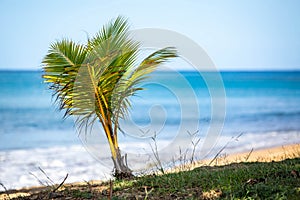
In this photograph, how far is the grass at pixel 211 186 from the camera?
4363mm

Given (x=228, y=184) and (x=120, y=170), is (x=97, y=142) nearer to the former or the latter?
(x=120, y=170)

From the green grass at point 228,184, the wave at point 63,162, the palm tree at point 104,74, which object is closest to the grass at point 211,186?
the green grass at point 228,184

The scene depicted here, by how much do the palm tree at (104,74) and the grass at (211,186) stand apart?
1.09 meters

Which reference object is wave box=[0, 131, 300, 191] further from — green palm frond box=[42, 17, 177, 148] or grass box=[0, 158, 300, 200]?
grass box=[0, 158, 300, 200]

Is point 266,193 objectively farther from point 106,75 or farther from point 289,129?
point 289,129

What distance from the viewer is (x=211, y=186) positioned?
475 cm

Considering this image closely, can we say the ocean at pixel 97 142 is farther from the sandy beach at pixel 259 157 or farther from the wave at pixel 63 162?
the sandy beach at pixel 259 157

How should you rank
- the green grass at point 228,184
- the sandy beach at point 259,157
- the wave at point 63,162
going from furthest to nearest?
the wave at point 63,162
the sandy beach at point 259,157
the green grass at point 228,184

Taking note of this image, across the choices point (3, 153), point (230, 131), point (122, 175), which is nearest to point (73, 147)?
point (3, 153)

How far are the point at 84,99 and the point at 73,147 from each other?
9861 mm

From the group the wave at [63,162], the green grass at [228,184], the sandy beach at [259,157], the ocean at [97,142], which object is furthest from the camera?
the ocean at [97,142]

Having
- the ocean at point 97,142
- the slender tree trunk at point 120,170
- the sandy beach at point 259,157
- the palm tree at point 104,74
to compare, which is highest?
the palm tree at point 104,74

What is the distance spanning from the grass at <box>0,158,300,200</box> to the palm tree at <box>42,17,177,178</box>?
109 centimetres

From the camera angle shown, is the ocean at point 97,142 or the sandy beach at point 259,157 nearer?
the sandy beach at point 259,157
